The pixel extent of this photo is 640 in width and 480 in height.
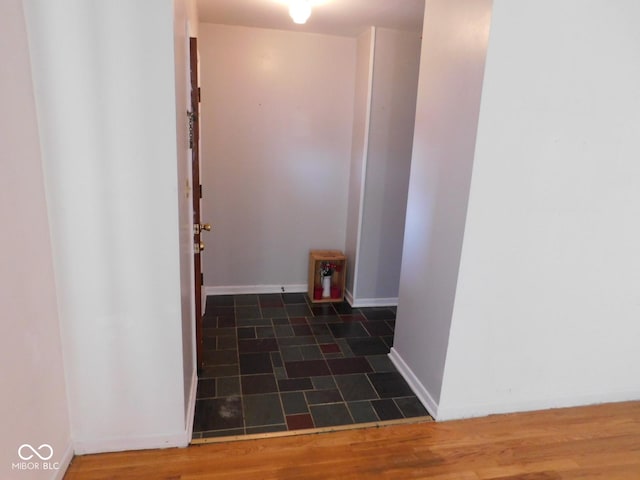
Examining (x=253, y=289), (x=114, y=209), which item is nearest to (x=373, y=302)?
(x=253, y=289)

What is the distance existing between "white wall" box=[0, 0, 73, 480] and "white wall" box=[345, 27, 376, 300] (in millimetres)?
2440

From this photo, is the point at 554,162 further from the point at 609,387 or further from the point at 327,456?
the point at 327,456

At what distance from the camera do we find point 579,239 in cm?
216

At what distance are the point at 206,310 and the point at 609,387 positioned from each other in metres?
2.90

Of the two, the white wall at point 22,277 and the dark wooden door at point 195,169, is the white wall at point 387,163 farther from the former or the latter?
the white wall at point 22,277

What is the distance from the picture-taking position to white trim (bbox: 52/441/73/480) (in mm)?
1647

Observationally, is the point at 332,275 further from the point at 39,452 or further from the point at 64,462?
the point at 39,452

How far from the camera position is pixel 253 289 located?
3836 millimetres

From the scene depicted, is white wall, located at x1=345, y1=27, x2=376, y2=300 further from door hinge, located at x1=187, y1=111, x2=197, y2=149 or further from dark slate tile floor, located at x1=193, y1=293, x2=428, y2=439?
door hinge, located at x1=187, y1=111, x2=197, y2=149

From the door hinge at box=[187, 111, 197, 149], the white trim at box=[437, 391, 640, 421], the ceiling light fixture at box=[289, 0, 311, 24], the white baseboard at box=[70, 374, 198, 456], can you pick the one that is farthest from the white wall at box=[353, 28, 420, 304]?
the white baseboard at box=[70, 374, 198, 456]

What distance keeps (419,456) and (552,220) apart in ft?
4.45

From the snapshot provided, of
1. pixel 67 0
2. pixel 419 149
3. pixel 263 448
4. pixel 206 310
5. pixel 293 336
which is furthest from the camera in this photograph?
pixel 206 310

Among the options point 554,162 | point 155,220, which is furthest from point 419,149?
point 155,220

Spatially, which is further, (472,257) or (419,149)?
(419,149)
